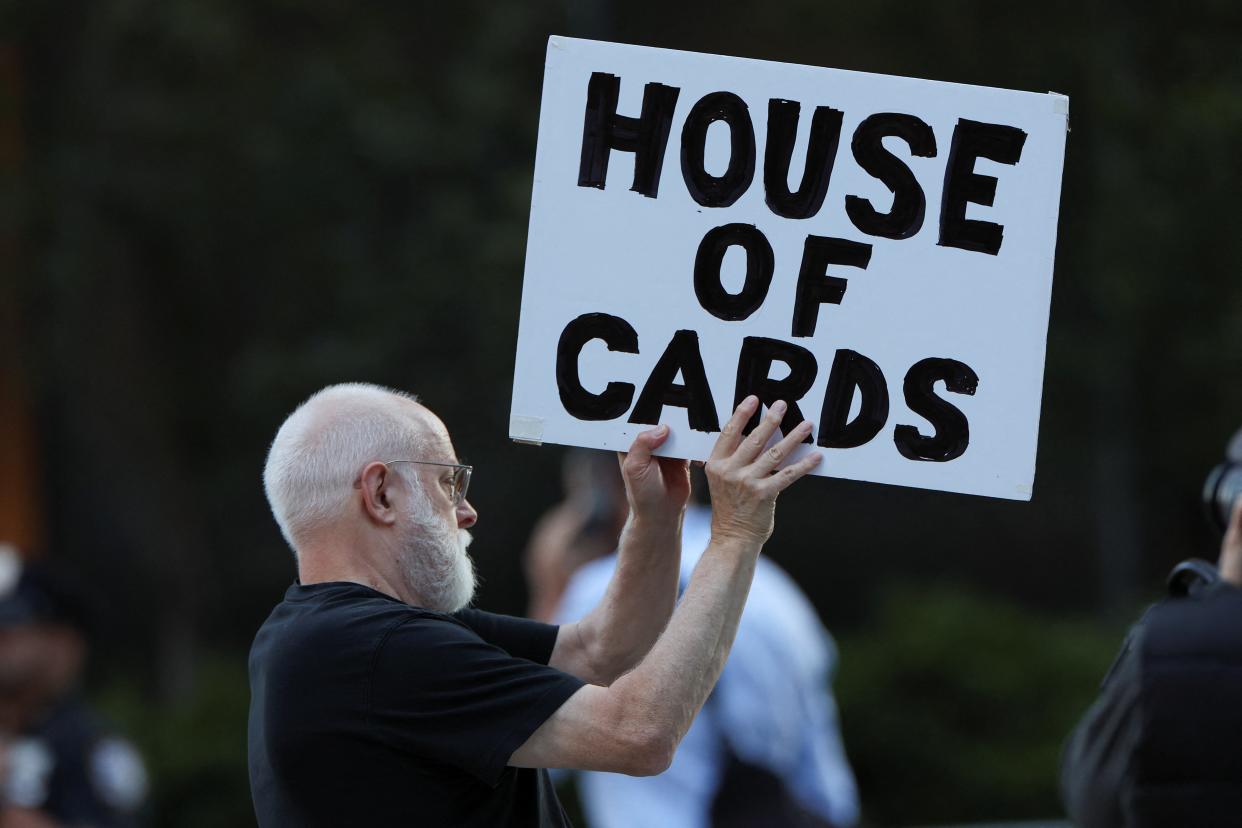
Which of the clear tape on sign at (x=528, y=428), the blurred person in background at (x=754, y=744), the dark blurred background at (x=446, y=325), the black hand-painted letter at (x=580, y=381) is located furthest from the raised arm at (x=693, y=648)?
the dark blurred background at (x=446, y=325)

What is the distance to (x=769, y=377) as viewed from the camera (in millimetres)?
2855

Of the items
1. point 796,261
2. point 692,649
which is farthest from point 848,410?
point 692,649

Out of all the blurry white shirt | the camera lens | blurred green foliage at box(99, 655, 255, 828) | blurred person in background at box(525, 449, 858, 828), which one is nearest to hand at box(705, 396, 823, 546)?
the camera lens

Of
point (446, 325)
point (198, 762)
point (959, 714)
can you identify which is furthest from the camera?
point (446, 325)

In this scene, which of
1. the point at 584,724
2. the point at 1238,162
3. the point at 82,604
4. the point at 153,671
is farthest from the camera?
the point at 153,671

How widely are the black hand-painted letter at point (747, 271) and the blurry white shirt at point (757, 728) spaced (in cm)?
188

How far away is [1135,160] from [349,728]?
7.77 m

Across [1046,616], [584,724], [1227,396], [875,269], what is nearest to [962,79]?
[1227,396]

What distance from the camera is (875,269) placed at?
9.43ft

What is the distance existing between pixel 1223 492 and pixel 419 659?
135 cm

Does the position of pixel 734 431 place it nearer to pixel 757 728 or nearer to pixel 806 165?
pixel 806 165

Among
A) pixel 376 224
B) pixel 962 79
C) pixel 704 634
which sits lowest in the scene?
pixel 704 634

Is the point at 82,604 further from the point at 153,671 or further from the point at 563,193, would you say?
the point at 153,671

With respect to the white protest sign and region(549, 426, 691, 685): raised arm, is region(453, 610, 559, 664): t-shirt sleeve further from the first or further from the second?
the white protest sign
